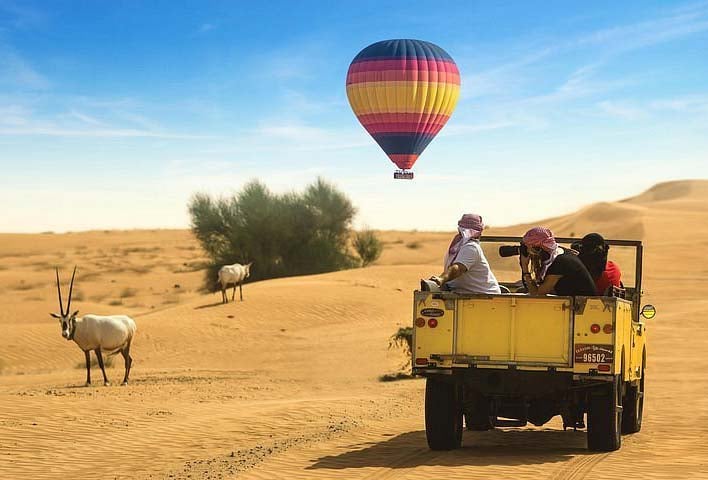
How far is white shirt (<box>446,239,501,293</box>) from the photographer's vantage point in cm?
1221

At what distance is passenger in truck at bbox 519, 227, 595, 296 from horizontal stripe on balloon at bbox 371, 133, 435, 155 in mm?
28725

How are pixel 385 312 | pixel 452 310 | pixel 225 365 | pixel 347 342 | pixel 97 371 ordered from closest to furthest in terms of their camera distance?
pixel 452 310 → pixel 97 371 → pixel 225 365 → pixel 347 342 → pixel 385 312

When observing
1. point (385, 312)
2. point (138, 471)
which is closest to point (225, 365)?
point (385, 312)

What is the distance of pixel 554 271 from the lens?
39.8ft

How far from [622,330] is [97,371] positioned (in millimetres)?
17864

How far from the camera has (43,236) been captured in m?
110

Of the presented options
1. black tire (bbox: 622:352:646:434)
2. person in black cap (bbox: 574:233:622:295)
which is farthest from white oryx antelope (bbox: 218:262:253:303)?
person in black cap (bbox: 574:233:622:295)

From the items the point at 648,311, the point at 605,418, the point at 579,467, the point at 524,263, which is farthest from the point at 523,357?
the point at 648,311

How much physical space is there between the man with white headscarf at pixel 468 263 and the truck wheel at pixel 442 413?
110 cm

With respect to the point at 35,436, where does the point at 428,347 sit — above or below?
above

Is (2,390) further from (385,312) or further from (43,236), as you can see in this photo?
(43,236)

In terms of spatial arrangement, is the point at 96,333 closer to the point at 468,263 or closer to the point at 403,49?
the point at 468,263

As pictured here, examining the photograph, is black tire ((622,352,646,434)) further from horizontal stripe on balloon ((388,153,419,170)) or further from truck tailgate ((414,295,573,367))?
horizontal stripe on balloon ((388,153,419,170))

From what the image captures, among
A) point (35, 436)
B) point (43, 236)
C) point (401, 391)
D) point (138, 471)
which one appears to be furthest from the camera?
point (43, 236)
